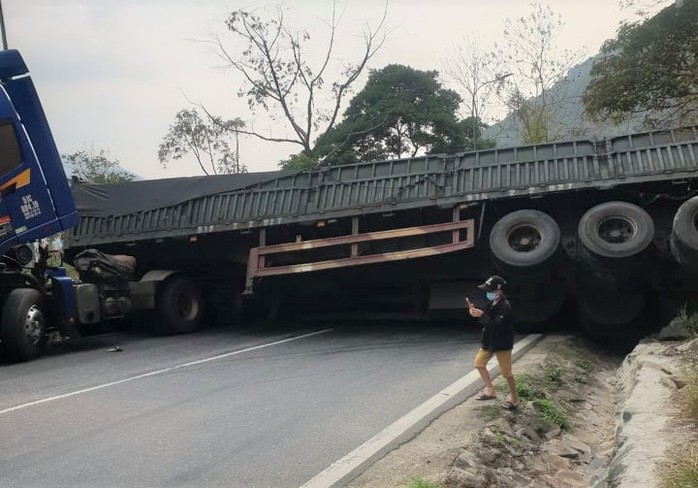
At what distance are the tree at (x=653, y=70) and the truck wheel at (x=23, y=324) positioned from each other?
44.2 feet

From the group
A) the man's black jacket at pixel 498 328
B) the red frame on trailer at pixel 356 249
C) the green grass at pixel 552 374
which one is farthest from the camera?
the red frame on trailer at pixel 356 249

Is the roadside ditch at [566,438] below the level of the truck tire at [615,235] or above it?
below

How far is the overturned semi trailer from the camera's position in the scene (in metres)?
9.97

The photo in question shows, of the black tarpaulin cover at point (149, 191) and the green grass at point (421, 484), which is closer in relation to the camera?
the green grass at point (421, 484)

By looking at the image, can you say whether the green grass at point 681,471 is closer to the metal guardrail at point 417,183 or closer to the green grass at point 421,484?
the green grass at point 421,484

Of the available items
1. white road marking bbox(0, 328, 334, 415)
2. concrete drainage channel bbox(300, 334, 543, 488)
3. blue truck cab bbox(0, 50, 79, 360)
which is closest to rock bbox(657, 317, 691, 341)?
concrete drainage channel bbox(300, 334, 543, 488)

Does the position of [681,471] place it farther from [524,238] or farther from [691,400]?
[524,238]

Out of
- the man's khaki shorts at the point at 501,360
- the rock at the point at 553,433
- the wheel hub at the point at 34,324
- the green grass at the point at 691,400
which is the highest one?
the wheel hub at the point at 34,324

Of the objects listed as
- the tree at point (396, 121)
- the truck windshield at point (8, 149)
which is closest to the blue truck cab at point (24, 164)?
the truck windshield at point (8, 149)

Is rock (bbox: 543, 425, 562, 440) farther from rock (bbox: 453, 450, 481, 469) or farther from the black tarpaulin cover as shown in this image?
the black tarpaulin cover

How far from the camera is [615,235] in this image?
989 centimetres

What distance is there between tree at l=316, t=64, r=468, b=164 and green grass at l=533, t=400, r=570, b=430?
25145 millimetres

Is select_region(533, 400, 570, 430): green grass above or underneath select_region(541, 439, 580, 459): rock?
above

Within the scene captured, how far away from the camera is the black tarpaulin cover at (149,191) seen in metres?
12.4
